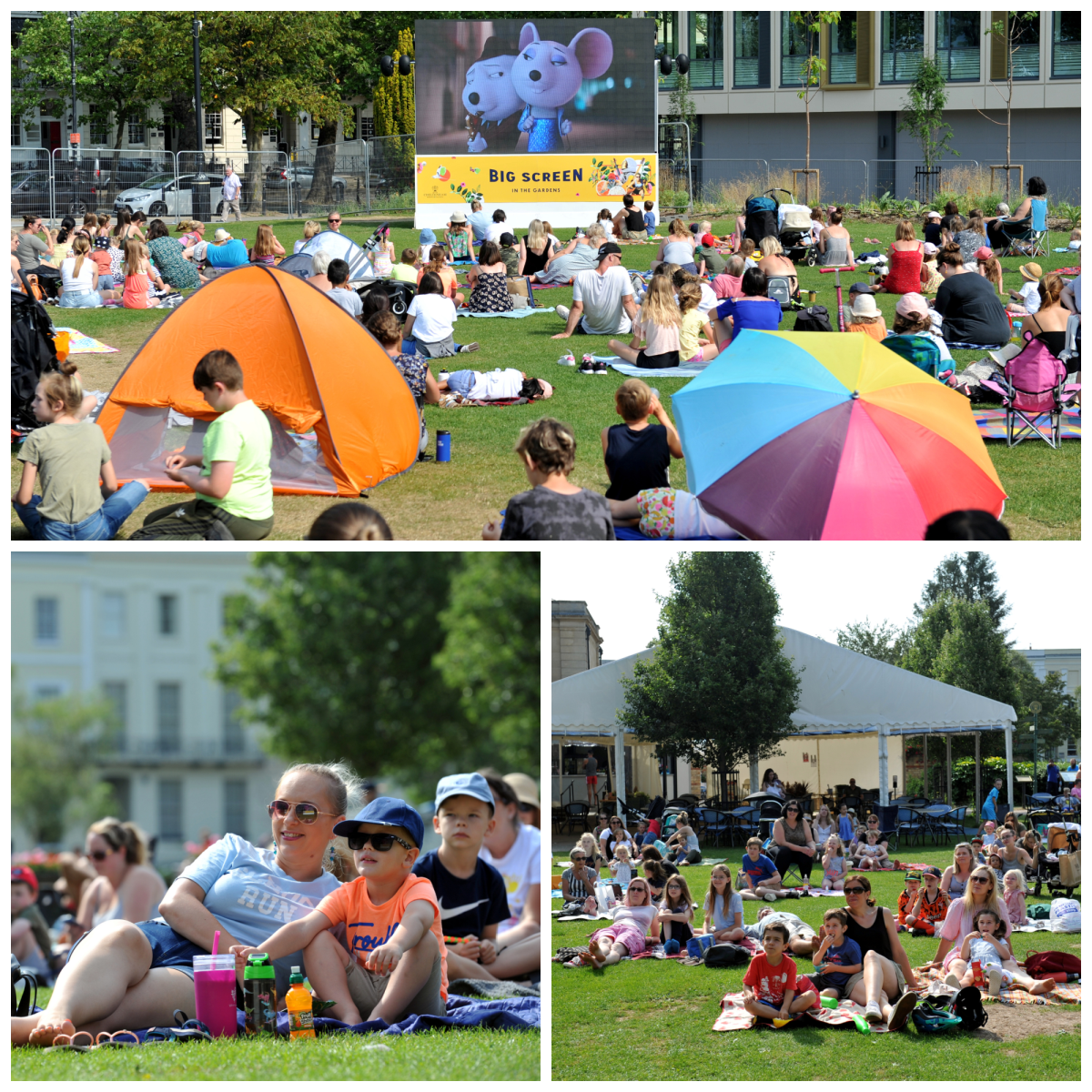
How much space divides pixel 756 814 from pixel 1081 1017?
1.67m

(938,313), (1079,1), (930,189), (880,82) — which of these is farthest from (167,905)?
(880,82)

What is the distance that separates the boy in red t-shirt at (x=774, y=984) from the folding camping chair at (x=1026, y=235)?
1629 cm

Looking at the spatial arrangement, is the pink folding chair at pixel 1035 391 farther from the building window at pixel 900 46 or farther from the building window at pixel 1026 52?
the building window at pixel 900 46

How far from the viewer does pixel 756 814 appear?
611cm

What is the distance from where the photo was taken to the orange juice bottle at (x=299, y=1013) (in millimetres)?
4555

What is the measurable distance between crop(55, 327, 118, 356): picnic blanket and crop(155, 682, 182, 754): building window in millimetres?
17737

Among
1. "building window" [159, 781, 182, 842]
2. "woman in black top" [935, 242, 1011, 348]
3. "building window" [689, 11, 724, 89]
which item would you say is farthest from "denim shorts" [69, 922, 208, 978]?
"building window" [689, 11, 724, 89]

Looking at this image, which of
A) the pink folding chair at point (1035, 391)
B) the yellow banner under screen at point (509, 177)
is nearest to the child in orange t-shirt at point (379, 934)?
the pink folding chair at point (1035, 391)

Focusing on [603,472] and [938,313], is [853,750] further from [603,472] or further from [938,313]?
[938,313]

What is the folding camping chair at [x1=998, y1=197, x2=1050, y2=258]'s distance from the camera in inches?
765

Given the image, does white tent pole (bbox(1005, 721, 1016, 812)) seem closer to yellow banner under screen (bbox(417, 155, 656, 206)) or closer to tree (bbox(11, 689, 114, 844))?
tree (bbox(11, 689, 114, 844))

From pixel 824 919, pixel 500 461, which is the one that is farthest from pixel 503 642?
pixel 824 919

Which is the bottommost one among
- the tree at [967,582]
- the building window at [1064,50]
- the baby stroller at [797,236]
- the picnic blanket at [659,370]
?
the tree at [967,582]

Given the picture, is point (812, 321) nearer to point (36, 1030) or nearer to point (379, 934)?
point (379, 934)
